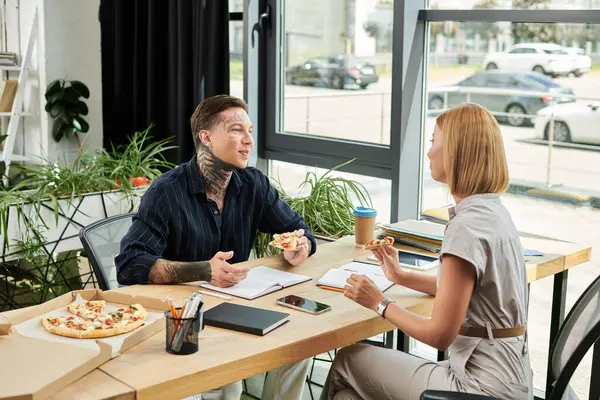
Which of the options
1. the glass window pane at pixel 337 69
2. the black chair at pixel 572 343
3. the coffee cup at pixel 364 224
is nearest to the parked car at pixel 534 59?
the glass window pane at pixel 337 69

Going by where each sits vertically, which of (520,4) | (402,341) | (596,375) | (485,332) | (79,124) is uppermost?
(520,4)

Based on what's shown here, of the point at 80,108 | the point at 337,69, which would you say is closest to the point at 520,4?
the point at 337,69

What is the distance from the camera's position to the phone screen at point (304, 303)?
7.13 feet

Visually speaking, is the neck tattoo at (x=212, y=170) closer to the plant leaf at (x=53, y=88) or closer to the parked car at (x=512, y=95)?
the parked car at (x=512, y=95)

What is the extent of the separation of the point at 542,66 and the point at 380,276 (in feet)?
4.34

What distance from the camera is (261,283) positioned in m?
Answer: 2.38

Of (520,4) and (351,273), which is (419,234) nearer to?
(351,273)

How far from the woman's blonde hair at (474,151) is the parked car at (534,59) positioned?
1.32m

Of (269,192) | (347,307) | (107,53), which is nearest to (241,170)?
(269,192)

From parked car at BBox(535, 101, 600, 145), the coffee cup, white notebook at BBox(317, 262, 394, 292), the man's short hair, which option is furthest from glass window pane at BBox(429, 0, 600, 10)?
white notebook at BBox(317, 262, 394, 292)

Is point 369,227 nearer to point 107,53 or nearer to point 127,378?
point 127,378

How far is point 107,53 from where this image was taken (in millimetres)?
4883

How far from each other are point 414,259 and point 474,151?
2.51 feet

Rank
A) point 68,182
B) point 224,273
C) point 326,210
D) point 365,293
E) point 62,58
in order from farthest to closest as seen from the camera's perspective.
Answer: point 62,58, point 68,182, point 326,210, point 224,273, point 365,293
